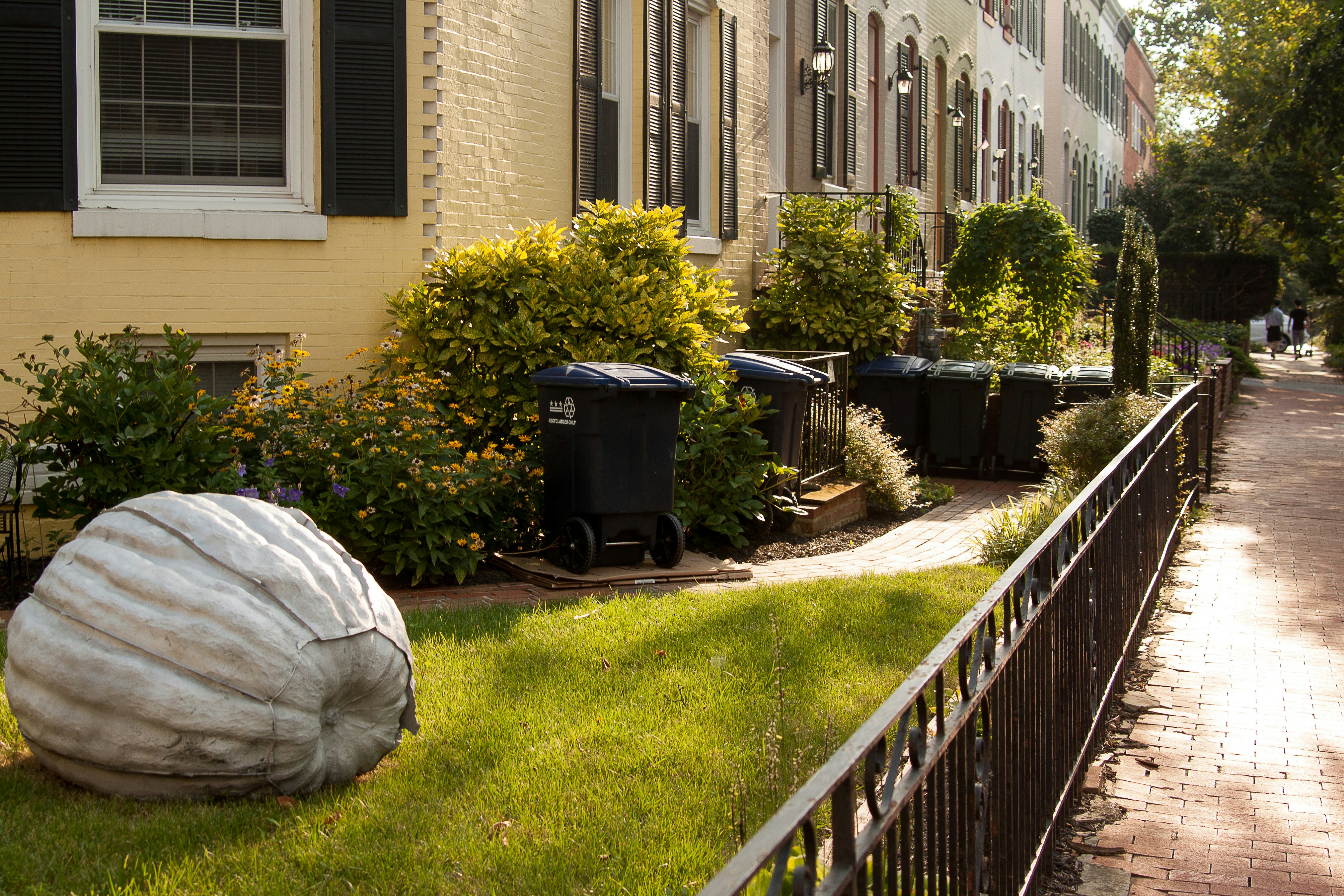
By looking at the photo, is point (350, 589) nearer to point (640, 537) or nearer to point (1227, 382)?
point (640, 537)

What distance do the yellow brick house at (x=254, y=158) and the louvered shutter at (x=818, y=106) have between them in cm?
604

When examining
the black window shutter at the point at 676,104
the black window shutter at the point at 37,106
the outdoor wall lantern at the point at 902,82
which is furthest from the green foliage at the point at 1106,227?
the black window shutter at the point at 37,106

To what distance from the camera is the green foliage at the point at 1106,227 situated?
1441 inches

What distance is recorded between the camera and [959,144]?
22.8 meters

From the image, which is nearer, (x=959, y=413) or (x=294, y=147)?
(x=294, y=147)

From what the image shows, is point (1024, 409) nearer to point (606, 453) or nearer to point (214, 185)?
point (606, 453)

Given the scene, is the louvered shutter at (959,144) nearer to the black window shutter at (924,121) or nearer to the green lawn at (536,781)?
the black window shutter at (924,121)

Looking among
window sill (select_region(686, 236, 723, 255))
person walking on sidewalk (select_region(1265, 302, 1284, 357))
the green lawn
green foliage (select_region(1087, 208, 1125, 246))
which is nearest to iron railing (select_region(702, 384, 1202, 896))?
the green lawn

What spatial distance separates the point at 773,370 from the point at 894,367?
169 inches

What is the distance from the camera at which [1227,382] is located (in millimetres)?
19391

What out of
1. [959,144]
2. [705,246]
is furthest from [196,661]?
[959,144]

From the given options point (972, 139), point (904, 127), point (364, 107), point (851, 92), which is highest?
point (972, 139)

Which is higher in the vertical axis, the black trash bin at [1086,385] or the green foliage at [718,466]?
the black trash bin at [1086,385]

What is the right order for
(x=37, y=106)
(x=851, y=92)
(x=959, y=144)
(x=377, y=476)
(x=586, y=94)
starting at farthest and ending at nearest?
1. (x=959, y=144)
2. (x=851, y=92)
3. (x=586, y=94)
4. (x=37, y=106)
5. (x=377, y=476)
